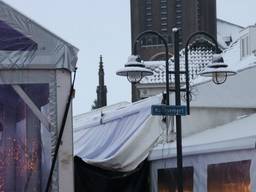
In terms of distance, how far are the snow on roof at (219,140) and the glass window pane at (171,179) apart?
37cm

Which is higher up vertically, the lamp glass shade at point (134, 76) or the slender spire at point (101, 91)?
the slender spire at point (101, 91)

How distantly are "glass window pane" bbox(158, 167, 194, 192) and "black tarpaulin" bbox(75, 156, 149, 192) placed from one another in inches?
22.8

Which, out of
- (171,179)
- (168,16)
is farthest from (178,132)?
(168,16)

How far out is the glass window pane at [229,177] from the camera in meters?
12.7

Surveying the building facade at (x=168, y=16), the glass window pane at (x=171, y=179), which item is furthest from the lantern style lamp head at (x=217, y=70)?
the building facade at (x=168, y=16)

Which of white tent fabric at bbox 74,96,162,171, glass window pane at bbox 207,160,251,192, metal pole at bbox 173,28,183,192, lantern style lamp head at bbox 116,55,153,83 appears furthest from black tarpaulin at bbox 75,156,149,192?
metal pole at bbox 173,28,183,192

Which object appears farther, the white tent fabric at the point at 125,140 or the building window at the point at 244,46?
the building window at the point at 244,46

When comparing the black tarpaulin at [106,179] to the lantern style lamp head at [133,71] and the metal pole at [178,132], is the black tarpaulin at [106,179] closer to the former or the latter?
the lantern style lamp head at [133,71]

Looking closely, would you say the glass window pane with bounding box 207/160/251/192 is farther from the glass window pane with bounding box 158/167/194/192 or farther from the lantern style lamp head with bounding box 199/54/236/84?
the lantern style lamp head with bounding box 199/54/236/84

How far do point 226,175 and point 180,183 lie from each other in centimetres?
223

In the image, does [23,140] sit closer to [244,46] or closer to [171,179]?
[171,179]

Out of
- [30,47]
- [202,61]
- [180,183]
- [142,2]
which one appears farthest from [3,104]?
[142,2]

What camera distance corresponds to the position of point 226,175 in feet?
44.2

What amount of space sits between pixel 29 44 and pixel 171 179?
230 inches
